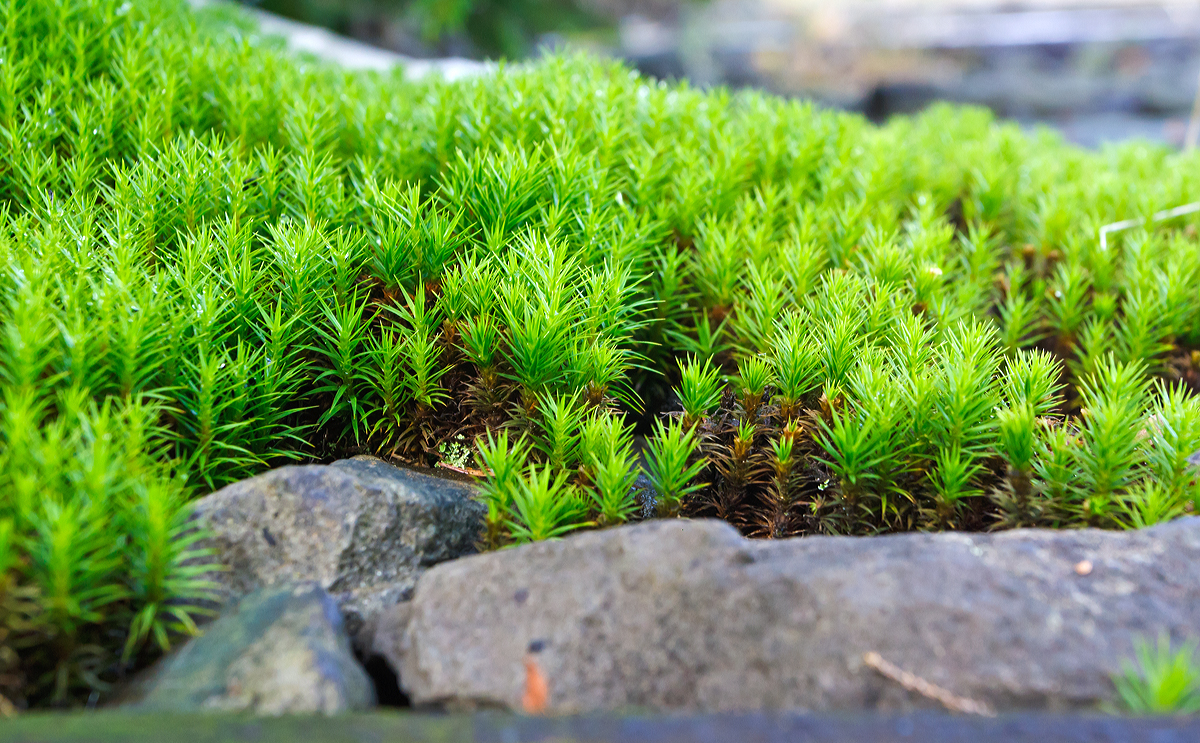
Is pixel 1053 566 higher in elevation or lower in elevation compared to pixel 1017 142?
lower

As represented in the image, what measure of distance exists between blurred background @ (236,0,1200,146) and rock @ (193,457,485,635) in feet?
23.5

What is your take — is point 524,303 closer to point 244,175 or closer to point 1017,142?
point 244,175

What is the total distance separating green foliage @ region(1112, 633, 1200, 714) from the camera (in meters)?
1.25

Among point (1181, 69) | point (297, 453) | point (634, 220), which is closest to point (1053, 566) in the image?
point (634, 220)

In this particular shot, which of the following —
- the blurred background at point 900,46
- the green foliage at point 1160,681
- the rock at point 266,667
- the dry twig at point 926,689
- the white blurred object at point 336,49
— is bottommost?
the rock at point 266,667

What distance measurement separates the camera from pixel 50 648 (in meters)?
1.45

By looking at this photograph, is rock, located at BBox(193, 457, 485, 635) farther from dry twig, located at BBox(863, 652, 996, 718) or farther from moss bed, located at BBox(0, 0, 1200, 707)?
dry twig, located at BBox(863, 652, 996, 718)

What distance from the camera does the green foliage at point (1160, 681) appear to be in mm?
1254

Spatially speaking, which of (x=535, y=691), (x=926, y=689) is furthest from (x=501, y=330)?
(x=926, y=689)

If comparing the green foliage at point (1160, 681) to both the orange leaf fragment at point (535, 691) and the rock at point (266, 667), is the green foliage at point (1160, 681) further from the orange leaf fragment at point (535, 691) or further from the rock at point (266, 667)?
the rock at point (266, 667)

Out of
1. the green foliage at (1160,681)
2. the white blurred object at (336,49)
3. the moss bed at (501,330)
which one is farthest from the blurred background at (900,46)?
the green foliage at (1160,681)

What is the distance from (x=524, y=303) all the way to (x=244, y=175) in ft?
3.36

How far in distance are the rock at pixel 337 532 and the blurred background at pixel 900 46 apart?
716 centimetres

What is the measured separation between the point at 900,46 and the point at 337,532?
1268 centimetres
